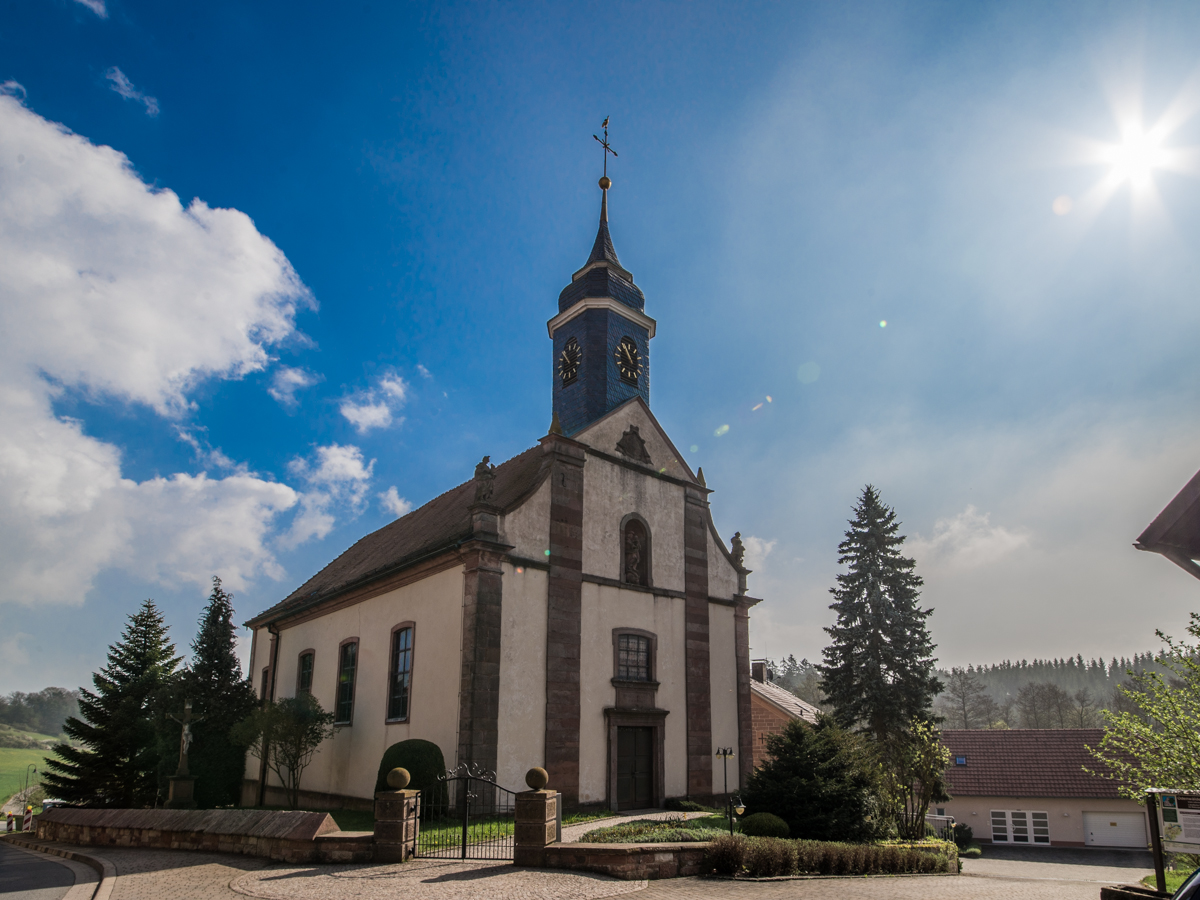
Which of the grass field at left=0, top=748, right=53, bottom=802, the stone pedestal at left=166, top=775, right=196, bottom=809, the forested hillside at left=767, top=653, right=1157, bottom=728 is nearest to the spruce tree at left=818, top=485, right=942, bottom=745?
the forested hillside at left=767, top=653, right=1157, bottom=728

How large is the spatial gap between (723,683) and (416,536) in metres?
10.8

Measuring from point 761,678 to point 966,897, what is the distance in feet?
111

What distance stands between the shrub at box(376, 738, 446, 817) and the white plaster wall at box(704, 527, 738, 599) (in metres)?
10.1

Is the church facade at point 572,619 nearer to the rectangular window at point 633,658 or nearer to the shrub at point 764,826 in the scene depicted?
the rectangular window at point 633,658

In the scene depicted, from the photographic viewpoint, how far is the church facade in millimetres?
18875

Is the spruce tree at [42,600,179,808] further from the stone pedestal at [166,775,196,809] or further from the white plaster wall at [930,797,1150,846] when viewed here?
the white plaster wall at [930,797,1150,846]

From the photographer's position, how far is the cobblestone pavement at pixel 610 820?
47.5 feet

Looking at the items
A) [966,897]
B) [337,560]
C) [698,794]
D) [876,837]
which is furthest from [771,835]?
[337,560]

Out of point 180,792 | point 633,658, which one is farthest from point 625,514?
point 180,792

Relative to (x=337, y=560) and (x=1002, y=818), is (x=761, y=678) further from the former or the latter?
(x=337, y=560)

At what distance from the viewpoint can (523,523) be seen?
20062 mm

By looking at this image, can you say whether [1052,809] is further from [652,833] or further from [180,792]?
[180,792]

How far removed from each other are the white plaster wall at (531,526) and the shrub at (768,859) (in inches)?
367

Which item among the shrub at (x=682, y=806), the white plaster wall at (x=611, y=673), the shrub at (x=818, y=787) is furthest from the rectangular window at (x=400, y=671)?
the shrub at (x=818, y=787)
